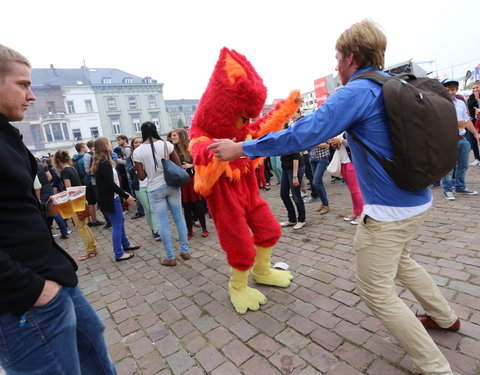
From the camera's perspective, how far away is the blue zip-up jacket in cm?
158

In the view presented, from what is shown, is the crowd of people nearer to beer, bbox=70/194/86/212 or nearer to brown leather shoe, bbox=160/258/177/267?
beer, bbox=70/194/86/212

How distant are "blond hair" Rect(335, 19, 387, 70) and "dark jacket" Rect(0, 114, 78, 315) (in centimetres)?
190

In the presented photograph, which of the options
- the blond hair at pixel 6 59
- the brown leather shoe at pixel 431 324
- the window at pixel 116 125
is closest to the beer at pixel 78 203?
the blond hair at pixel 6 59

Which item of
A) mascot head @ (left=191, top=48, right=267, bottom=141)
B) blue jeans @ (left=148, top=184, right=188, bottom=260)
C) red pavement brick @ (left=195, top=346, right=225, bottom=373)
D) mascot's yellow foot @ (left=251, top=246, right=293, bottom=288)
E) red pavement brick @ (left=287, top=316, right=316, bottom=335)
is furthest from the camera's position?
blue jeans @ (left=148, top=184, right=188, bottom=260)

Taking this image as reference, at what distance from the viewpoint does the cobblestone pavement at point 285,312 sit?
2.12m

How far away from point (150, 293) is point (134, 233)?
3033mm

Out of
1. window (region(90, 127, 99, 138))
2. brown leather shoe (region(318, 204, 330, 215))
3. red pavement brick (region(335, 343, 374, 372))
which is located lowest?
brown leather shoe (region(318, 204, 330, 215))

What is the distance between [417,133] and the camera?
1.50 meters

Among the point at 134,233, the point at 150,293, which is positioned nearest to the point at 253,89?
the point at 150,293

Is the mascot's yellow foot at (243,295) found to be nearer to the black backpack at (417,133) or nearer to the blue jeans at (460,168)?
the black backpack at (417,133)

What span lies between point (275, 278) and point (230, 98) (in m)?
2.02

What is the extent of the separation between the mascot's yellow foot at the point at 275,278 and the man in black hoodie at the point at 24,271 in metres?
2.12

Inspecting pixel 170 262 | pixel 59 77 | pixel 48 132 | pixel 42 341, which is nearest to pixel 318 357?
pixel 42 341

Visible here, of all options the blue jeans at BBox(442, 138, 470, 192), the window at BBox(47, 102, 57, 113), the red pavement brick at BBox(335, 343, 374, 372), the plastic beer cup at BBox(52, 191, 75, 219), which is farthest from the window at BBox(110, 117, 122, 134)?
the red pavement brick at BBox(335, 343, 374, 372)
